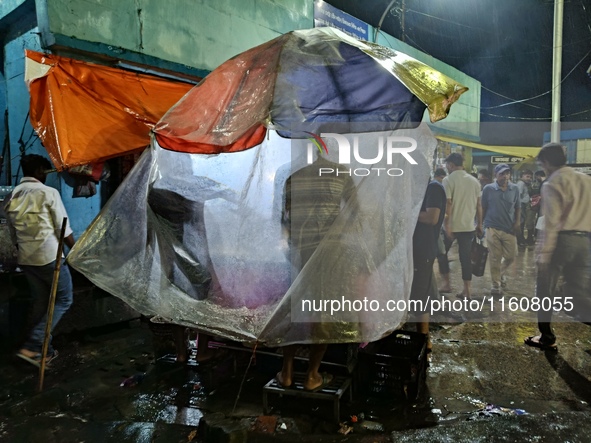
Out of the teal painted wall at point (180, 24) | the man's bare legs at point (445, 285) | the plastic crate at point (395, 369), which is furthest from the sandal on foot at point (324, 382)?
the teal painted wall at point (180, 24)

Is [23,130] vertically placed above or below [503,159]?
below

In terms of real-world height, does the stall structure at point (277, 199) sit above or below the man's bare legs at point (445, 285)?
above

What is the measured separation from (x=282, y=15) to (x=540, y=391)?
7915 millimetres

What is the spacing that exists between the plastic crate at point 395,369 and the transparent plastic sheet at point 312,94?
195cm

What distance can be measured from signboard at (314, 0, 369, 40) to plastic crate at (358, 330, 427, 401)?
7389mm

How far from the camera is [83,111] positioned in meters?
4.70

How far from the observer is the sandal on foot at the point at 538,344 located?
4879 millimetres

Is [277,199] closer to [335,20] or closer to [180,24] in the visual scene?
[180,24]

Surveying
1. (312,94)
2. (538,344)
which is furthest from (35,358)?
(538,344)

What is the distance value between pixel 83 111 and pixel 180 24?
309 cm

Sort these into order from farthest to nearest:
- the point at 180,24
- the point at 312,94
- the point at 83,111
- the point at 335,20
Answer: the point at 335,20, the point at 180,24, the point at 83,111, the point at 312,94

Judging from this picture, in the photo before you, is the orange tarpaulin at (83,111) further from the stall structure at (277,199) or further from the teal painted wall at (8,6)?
the teal painted wall at (8,6)

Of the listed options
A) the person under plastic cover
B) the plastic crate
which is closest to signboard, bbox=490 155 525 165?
the plastic crate

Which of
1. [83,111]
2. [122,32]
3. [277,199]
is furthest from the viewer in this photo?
[122,32]
